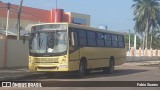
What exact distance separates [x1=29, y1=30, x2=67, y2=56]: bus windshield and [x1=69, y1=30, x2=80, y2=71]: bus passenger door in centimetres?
39

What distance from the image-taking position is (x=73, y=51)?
22.2m

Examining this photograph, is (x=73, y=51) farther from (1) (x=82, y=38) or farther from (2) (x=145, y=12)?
(2) (x=145, y=12)

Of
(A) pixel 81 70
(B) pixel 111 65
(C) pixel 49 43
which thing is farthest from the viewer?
(B) pixel 111 65

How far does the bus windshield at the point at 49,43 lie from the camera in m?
21.8

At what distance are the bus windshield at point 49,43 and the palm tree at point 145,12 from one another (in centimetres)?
6321

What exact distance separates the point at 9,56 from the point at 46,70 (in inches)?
287

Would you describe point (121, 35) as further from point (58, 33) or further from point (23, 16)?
point (23, 16)

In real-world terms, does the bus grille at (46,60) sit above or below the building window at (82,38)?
below

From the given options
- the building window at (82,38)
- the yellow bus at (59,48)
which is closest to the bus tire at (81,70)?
the yellow bus at (59,48)

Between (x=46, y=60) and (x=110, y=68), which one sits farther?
(x=110, y=68)

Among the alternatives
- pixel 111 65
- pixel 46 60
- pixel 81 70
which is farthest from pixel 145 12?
pixel 46 60

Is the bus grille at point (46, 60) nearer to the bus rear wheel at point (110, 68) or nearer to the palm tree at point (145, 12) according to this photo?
the bus rear wheel at point (110, 68)

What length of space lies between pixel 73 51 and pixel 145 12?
2541 inches

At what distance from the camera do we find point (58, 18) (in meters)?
66.2
